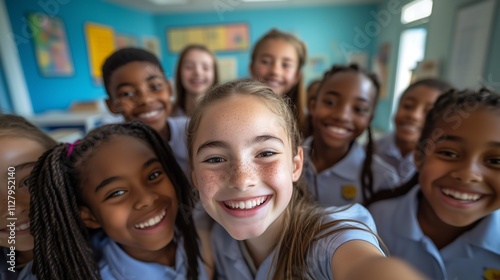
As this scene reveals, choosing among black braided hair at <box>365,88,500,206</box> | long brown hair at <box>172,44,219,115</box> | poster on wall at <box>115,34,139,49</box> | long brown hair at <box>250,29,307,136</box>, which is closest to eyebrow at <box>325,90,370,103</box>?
black braided hair at <box>365,88,500,206</box>

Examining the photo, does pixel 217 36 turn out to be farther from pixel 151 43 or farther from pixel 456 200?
pixel 456 200

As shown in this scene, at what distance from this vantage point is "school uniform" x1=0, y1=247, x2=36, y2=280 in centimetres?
76

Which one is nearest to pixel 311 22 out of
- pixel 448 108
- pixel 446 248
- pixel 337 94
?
pixel 337 94

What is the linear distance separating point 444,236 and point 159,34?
5778 mm

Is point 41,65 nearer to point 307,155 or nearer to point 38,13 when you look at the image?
point 38,13

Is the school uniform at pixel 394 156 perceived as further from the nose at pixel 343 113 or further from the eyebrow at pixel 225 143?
the eyebrow at pixel 225 143

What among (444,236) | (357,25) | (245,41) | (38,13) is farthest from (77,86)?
(357,25)

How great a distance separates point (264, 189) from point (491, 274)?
0.74m

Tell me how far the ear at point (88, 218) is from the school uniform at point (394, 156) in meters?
1.31

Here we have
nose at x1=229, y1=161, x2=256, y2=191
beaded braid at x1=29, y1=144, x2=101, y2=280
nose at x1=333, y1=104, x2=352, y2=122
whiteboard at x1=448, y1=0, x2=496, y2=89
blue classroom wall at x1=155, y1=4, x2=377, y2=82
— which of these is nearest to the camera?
nose at x1=229, y1=161, x2=256, y2=191

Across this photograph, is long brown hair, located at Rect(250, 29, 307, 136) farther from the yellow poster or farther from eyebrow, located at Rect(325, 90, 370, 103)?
the yellow poster

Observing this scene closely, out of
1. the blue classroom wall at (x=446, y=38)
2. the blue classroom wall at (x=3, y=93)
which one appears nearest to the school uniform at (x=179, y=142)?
the blue classroom wall at (x=446, y=38)

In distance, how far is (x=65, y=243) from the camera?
0.71 meters

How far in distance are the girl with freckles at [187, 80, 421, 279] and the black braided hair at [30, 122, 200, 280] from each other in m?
0.30
